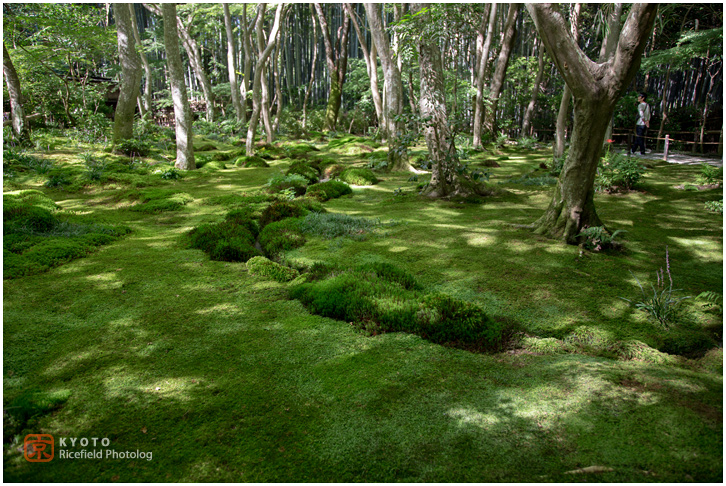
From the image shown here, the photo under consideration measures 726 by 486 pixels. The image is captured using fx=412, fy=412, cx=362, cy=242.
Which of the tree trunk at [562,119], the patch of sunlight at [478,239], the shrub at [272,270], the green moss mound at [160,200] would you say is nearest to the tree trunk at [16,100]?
the green moss mound at [160,200]

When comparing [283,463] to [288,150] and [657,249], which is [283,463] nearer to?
[657,249]

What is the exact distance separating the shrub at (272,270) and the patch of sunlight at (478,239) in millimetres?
2176

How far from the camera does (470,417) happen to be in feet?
6.82

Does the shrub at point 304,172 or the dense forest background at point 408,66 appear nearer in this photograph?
the shrub at point 304,172

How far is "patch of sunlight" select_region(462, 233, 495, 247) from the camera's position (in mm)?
4910

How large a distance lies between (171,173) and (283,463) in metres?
8.83

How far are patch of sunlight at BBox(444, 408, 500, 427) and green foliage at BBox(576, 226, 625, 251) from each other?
3.17m

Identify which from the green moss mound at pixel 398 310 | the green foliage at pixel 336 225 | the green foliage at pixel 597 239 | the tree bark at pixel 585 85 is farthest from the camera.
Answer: the green foliage at pixel 336 225

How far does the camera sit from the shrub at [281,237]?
482 cm

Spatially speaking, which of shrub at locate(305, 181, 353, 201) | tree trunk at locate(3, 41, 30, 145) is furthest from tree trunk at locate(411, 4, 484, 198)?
tree trunk at locate(3, 41, 30, 145)

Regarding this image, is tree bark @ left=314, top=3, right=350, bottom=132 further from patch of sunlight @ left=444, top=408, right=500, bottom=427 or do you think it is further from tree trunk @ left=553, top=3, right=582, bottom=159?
patch of sunlight @ left=444, top=408, right=500, bottom=427

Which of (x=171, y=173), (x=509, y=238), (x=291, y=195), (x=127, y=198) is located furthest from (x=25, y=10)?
(x=509, y=238)

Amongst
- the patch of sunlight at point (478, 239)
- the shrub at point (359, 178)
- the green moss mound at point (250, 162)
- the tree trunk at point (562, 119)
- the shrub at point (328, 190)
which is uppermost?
the tree trunk at point (562, 119)

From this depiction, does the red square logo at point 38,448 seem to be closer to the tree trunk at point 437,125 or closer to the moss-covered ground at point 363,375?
the moss-covered ground at point 363,375
